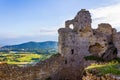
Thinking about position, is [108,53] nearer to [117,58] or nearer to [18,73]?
[117,58]

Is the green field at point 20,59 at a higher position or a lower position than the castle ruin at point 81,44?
lower

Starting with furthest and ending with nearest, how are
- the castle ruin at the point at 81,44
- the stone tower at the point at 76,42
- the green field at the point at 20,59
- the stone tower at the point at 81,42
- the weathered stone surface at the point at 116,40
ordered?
the green field at the point at 20,59 → the stone tower at the point at 81,42 → the stone tower at the point at 76,42 → the weathered stone surface at the point at 116,40 → the castle ruin at the point at 81,44

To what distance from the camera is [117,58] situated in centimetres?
4312

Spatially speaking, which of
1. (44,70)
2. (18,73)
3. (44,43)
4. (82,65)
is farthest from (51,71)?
(44,43)

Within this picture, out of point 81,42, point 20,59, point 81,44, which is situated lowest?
point 20,59

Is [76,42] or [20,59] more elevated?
[76,42]

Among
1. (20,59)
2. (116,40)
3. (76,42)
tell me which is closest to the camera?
(116,40)

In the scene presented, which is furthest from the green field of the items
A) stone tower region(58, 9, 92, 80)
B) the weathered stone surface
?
the weathered stone surface

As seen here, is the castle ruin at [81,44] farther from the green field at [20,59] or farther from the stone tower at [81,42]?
the green field at [20,59]

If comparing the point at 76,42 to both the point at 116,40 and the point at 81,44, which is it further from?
the point at 116,40

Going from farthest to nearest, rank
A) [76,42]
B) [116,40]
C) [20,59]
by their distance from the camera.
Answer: [20,59], [76,42], [116,40]

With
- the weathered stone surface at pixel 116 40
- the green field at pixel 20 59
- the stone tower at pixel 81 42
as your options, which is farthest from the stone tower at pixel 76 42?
the green field at pixel 20 59

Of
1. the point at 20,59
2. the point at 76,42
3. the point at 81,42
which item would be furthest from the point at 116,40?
the point at 20,59

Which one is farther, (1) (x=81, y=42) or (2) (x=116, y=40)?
(1) (x=81, y=42)
